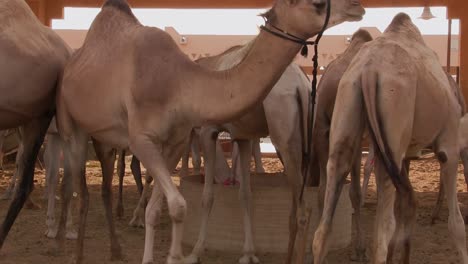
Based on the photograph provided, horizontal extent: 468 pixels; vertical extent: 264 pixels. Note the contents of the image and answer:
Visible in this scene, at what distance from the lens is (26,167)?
671 centimetres

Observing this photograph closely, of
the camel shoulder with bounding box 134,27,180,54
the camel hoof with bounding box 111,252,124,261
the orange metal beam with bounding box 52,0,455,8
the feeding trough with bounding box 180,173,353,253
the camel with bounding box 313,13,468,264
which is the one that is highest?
the orange metal beam with bounding box 52,0,455,8

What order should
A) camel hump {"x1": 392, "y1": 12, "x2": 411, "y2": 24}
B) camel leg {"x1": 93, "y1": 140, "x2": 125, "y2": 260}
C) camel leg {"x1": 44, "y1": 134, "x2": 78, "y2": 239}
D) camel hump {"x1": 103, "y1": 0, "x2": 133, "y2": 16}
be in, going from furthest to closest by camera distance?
camel leg {"x1": 44, "y1": 134, "x2": 78, "y2": 239} < camel leg {"x1": 93, "y1": 140, "x2": 125, "y2": 260} < camel hump {"x1": 103, "y1": 0, "x2": 133, "y2": 16} < camel hump {"x1": 392, "y1": 12, "x2": 411, "y2": 24}

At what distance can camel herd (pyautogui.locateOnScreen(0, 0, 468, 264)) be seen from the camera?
5.19 m

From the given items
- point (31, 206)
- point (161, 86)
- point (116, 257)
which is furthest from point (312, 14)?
point (31, 206)

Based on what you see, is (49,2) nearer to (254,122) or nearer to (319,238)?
(254,122)

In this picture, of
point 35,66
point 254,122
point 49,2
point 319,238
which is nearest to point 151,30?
point 35,66

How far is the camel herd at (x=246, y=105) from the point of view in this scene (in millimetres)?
5191

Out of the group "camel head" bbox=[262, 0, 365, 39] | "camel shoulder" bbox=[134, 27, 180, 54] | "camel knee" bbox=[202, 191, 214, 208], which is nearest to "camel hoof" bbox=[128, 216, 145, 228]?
"camel knee" bbox=[202, 191, 214, 208]

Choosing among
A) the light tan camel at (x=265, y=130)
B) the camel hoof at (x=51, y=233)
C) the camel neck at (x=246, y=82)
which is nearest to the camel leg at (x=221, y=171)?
the light tan camel at (x=265, y=130)

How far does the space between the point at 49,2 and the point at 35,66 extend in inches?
479

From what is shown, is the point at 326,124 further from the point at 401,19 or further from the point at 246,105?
the point at 246,105

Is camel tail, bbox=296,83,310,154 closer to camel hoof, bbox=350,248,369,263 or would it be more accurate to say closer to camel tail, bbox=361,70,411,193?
camel hoof, bbox=350,248,369,263

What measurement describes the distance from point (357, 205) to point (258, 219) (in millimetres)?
992

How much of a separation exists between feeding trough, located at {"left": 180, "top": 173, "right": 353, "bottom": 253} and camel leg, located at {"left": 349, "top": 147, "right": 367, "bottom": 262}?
255 millimetres
